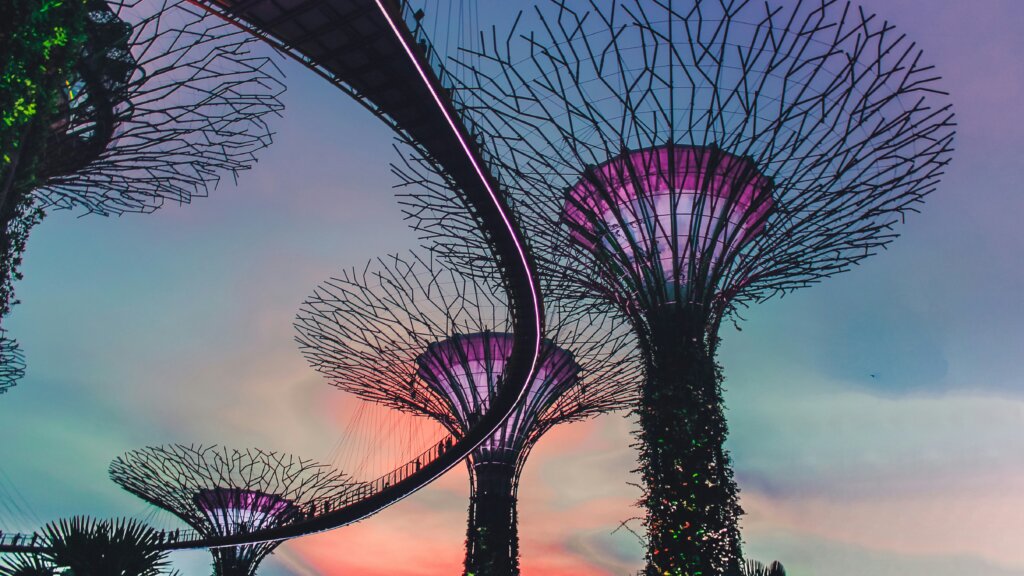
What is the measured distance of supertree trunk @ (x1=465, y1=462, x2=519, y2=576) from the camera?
2109 centimetres

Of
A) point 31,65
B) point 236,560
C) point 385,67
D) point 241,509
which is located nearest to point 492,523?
point 236,560

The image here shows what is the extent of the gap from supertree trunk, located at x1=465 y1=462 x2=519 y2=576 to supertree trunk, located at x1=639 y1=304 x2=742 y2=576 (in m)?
11.0

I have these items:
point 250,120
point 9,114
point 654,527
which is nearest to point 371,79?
point 250,120

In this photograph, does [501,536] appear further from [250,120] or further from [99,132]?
[99,132]

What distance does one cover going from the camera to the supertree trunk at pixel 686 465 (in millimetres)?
10875

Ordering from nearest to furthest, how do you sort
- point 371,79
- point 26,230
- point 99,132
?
point 26,230, point 371,79, point 99,132

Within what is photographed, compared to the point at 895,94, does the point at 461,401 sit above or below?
below

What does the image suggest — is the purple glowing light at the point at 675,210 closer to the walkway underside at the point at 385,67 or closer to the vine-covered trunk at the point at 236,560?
the walkway underside at the point at 385,67

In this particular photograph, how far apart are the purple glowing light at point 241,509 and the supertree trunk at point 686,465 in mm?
23221

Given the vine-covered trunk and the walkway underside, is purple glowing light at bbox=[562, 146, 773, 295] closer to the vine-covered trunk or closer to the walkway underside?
the walkway underside

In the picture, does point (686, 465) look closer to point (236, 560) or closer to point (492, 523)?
point (492, 523)

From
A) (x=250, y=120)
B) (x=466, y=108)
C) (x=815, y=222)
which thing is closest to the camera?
(x=466, y=108)

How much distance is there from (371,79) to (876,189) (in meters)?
9.50

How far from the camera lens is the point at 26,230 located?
26.9 feet
